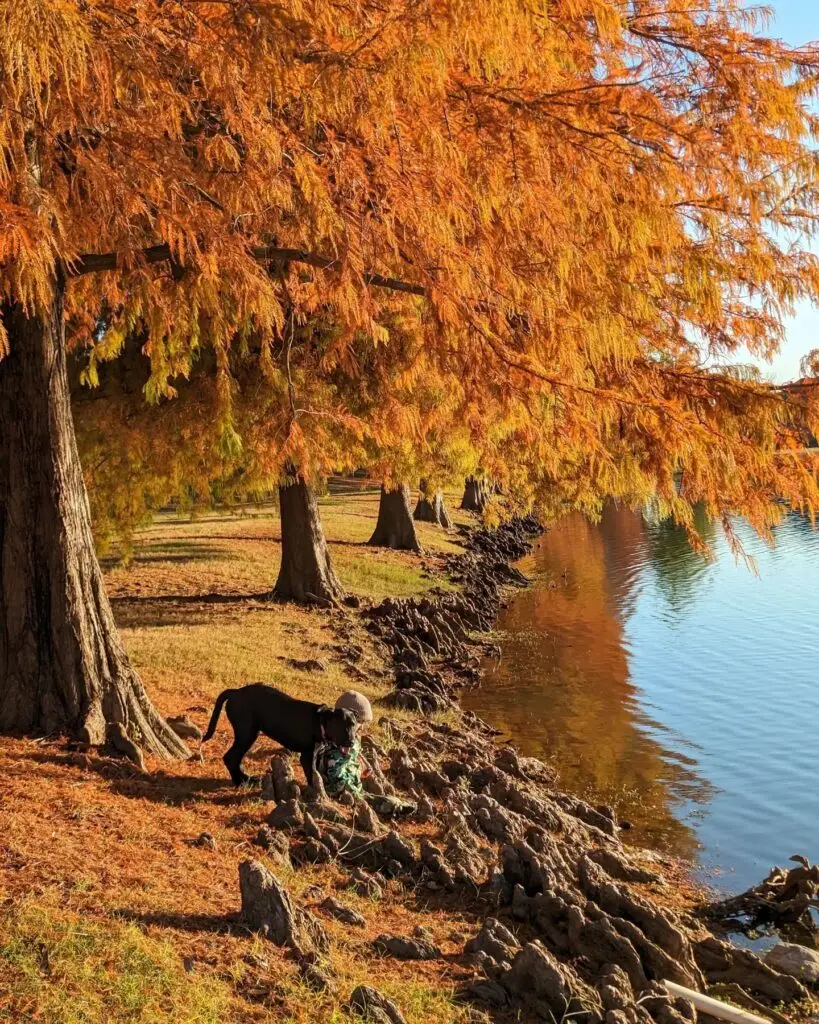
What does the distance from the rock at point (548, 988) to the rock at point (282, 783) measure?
2493 mm

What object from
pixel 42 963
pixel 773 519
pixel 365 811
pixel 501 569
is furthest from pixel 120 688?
pixel 501 569

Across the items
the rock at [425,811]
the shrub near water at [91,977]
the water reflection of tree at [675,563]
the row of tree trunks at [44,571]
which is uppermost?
the row of tree trunks at [44,571]

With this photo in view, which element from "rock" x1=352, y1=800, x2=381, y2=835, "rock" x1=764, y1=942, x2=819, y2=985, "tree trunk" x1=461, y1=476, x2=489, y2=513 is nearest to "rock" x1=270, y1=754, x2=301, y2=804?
"rock" x1=352, y1=800, x2=381, y2=835

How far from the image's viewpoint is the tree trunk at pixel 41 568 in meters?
7.66

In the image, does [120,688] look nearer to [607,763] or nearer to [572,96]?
[572,96]

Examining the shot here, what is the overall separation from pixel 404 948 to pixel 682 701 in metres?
10.6

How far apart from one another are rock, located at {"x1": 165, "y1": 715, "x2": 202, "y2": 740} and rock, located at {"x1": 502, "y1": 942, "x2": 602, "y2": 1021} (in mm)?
4719

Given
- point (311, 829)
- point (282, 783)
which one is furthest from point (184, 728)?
point (311, 829)

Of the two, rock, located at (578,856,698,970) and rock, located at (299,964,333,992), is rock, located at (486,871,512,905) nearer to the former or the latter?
rock, located at (578,856,698,970)

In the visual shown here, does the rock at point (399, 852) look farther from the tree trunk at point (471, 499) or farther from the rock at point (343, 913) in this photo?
the tree trunk at point (471, 499)

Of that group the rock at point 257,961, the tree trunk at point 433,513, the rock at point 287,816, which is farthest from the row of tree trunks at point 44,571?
the tree trunk at point 433,513

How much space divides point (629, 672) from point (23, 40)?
15375 millimetres

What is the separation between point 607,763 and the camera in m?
12.0

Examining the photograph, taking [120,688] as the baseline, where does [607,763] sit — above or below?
below
